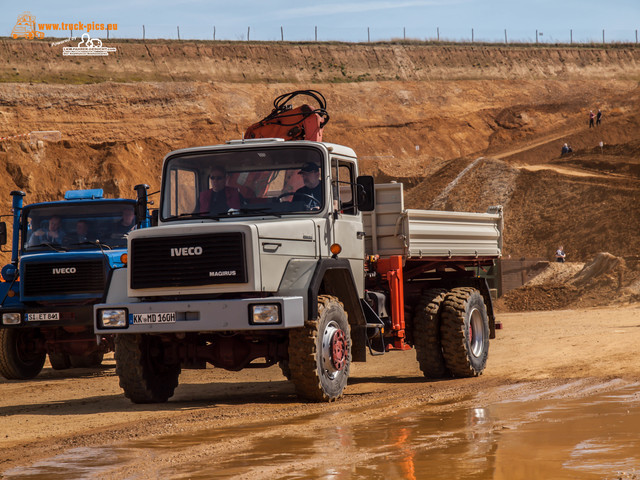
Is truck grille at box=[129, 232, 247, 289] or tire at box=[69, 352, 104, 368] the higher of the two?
truck grille at box=[129, 232, 247, 289]

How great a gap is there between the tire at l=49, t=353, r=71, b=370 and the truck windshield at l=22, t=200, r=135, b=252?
2.51 metres

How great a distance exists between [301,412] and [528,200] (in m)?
37.3

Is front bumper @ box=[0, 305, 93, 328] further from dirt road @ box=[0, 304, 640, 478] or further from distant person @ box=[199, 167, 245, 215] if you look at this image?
distant person @ box=[199, 167, 245, 215]

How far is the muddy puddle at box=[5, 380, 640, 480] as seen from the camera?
20.2 feet

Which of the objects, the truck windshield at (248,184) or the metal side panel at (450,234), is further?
the metal side panel at (450,234)

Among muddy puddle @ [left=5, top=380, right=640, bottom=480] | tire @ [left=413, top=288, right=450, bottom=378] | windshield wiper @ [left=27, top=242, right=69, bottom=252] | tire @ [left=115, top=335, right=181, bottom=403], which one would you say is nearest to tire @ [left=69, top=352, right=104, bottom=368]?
windshield wiper @ [left=27, top=242, right=69, bottom=252]

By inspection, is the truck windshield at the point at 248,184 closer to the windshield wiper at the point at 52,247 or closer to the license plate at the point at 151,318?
the license plate at the point at 151,318

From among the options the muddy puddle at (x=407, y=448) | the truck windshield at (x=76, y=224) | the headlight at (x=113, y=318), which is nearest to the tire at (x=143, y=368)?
the headlight at (x=113, y=318)

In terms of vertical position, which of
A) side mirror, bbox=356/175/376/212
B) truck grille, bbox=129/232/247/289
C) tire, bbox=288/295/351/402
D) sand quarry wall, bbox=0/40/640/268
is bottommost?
tire, bbox=288/295/351/402

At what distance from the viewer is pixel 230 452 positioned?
721 cm

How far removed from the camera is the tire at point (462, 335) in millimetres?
12891

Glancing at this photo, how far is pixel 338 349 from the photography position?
10.4 m

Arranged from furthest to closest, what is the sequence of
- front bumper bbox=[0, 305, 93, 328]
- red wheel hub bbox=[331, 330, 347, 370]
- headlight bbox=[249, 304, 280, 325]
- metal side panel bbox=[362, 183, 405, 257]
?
1. front bumper bbox=[0, 305, 93, 328]
2. metal side panel bbox=[362, 183, 405, 257]
3. red wheel hub bbox=[331, 330, 347, 370]
4. headlight bbox=[249, 304, 280, 325]

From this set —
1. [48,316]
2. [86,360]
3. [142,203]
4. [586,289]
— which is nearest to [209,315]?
[142,203]
